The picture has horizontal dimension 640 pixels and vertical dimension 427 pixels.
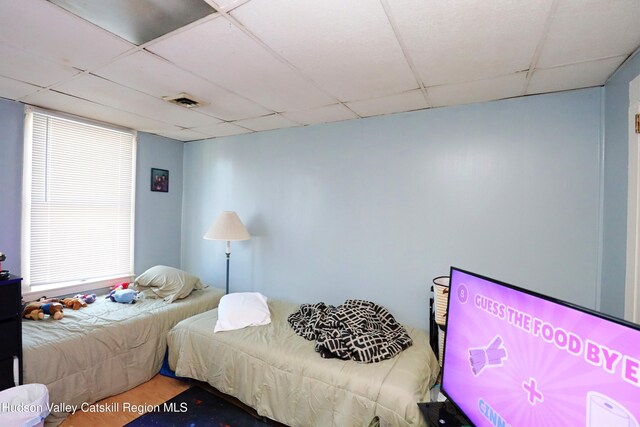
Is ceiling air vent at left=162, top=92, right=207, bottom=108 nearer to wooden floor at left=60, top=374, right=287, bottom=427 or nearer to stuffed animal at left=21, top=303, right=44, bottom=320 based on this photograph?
stuffed animal at left=21, top=303, right=44, bottom=320

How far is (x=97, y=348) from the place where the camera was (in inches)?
87.7

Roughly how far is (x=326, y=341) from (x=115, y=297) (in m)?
2.24

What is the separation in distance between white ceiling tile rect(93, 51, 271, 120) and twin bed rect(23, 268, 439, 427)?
1.89 metres

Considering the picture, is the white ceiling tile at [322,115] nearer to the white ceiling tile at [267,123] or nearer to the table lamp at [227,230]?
the white ceiling tile at [267,123]

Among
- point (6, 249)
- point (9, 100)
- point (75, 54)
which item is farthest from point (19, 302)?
point (9, 100)

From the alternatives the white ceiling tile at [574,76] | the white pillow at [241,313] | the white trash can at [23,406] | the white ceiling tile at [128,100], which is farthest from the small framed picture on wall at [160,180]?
the white ceiling tile at [574,76]

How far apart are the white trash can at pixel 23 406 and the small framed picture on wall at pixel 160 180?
2.32m

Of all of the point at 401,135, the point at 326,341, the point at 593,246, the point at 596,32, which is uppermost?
the point at 596,32

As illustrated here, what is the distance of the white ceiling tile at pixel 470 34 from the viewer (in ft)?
3.92

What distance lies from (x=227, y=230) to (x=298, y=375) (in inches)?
64.0

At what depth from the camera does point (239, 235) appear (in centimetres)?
301

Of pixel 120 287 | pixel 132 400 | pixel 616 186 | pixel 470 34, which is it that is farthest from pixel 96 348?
pixel 616 186

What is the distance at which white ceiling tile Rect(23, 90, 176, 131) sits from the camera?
234cm

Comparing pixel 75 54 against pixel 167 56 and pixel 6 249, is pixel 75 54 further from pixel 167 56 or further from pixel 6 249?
pixel 6 249
